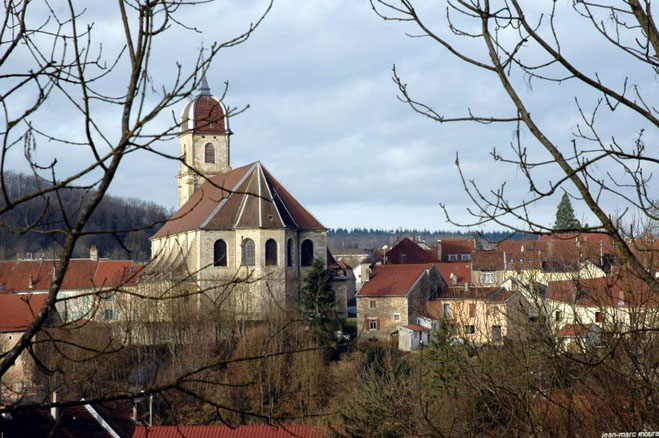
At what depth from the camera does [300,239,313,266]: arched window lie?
58.0 m

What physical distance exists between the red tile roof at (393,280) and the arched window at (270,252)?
18.0ft

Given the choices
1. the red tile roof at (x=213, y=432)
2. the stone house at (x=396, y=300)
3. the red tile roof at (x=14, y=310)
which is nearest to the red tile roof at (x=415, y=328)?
the stone house at (x=396, y=300)

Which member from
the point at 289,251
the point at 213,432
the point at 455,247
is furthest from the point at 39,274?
the point at 213,432

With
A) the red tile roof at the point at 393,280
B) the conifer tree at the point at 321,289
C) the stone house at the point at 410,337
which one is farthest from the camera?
the red tile roof at the point at 393,280

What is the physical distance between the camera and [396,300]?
2194 inches

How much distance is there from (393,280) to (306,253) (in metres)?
5.53

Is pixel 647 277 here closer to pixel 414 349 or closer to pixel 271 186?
pixel 414 349

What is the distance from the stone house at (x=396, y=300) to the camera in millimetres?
55375

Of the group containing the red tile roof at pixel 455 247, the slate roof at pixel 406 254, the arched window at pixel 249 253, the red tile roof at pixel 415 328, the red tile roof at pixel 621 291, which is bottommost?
the red tile roof at pixel 415 328

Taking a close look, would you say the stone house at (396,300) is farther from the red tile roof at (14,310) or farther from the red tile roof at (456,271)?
the red tile roof at (14,310)

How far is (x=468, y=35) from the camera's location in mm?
4395

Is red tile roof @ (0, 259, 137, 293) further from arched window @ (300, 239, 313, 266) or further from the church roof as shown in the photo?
arched window @ (300, 239, 313, 266)

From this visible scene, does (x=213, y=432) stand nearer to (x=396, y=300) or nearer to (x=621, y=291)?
(x=621, y=291)

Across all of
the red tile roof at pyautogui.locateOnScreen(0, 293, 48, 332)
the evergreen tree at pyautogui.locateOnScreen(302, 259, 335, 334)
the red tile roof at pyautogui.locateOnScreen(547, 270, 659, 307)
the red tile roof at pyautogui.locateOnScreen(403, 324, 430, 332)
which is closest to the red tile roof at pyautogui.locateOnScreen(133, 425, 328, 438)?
the red tile roof at pyautogui.locateOnScreen(547, 270, 659, 307)
